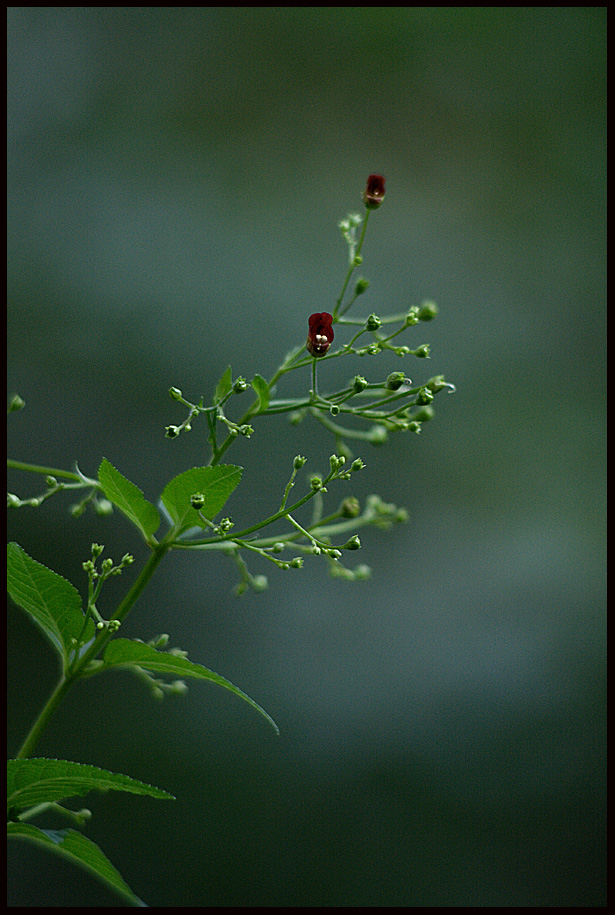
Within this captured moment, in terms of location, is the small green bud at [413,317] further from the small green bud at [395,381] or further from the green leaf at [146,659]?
the green leaf at [146,659]

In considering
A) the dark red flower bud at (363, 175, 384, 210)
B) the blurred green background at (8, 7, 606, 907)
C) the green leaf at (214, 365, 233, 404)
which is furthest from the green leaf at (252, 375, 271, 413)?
the blurred green background at (8, 7, 606, 907)

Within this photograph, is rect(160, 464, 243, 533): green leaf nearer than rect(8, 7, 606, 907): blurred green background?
Yes

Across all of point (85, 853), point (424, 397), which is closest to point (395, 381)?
point (424, 397)

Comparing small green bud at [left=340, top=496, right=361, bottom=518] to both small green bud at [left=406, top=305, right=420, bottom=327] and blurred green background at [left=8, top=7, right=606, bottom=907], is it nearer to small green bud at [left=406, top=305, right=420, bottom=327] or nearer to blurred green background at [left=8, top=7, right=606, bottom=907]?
small green bud at [left=406, top=305, right=420, bottom=327]

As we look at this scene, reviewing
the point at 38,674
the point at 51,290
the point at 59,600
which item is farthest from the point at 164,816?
the point at 59,600

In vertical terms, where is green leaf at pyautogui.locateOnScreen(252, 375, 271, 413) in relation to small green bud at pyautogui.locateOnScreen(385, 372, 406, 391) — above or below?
below

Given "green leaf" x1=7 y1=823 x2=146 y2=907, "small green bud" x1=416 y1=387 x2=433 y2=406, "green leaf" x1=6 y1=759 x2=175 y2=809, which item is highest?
"small green bud" x1=416 y1=387 x2=433 y2=406
